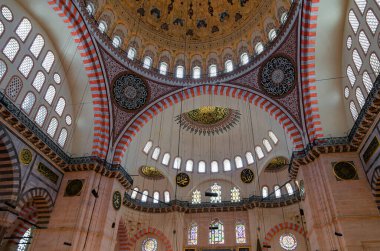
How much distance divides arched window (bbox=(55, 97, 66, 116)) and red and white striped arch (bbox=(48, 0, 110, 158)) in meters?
1.23

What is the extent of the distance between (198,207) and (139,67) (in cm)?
930

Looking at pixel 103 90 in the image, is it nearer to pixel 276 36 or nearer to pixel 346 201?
pixel 276 36

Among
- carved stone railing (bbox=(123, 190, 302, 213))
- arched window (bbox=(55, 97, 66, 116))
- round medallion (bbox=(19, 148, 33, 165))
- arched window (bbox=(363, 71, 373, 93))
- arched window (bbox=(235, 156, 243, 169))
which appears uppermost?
arched window (bbox=(235, 156, 243, 169))

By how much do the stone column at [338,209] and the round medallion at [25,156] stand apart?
32.9 ft

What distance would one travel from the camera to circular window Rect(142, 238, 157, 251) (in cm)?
1731

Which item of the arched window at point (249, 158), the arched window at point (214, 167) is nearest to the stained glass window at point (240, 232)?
the arched window at point (214, 167)

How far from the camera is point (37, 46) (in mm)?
10750

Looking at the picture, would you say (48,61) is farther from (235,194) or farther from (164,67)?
(235,194)

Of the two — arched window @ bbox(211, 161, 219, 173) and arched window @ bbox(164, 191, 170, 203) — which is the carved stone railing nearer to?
arched window @ bbox(164, 191, 170, 203)

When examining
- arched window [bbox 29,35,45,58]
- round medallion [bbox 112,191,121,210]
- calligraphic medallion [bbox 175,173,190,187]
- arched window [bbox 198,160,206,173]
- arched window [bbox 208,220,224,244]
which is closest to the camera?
arched window [bbox 29,35,45,58]

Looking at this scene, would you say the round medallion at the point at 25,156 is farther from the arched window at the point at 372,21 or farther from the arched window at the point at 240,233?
the arched window at the point at 240,233

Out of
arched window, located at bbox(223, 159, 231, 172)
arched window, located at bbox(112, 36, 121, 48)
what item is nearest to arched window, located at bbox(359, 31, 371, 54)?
arched window, located at bbox(112, 36, 121, 48)

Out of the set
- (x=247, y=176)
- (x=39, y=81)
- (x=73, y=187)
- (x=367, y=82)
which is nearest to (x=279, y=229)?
(x=247, y=176)

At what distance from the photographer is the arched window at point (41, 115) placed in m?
10.7
